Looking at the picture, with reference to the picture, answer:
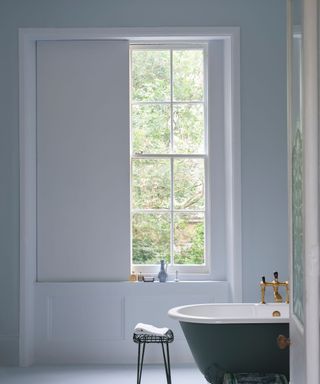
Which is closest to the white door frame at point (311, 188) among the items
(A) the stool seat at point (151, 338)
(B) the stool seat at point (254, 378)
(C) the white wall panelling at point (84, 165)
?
(B) the stool seat at point (254, 378)

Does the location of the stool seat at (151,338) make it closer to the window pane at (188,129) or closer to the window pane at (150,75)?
the window pane at (188,129)

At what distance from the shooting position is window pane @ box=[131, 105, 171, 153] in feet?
19.7

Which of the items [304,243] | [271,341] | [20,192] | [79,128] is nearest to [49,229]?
[20,192]

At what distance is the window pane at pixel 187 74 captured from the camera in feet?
19.6

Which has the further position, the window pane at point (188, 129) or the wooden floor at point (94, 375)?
the window pane at point (188, 129)

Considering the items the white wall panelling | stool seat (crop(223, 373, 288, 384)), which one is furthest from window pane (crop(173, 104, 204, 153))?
stool seat (crop(223, 373, 288, 384))

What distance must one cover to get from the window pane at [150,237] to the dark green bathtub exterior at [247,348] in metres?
1.66

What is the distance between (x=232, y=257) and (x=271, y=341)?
138cm

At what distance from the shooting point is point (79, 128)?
5.86 metres

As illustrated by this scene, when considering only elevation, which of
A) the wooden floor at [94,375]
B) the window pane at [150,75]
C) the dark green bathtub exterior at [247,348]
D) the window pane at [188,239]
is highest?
the window pane at [150,75]

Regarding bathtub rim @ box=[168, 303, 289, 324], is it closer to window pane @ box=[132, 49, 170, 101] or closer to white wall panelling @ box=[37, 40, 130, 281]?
white wall panelling @ box=[37, 40, 130, 281]

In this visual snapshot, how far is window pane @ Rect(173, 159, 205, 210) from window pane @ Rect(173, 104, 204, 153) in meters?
0.11

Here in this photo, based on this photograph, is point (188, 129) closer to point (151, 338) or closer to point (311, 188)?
point (151, 338)

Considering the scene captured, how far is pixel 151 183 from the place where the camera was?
5.98 m
